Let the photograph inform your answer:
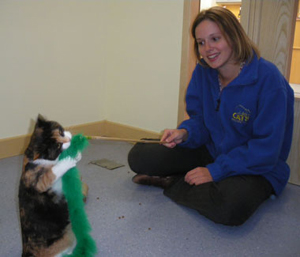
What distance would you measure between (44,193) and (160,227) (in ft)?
1.54

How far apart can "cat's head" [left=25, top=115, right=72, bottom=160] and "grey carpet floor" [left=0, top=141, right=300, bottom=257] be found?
364 millimetres

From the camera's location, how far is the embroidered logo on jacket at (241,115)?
115 cm

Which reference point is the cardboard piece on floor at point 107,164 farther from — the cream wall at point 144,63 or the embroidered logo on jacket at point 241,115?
the embroidered logo on jacket at point 241,115

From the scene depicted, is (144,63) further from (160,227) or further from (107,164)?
(160,227)

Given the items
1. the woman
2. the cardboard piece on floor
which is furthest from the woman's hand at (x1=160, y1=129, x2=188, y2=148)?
the cardboard piece on floor

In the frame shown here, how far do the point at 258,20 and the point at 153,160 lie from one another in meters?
0.77

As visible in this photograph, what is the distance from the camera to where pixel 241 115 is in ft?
3.80

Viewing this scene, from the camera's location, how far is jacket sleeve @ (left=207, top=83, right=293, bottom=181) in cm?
108

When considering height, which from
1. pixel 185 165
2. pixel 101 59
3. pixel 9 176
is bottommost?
pixel 9 176

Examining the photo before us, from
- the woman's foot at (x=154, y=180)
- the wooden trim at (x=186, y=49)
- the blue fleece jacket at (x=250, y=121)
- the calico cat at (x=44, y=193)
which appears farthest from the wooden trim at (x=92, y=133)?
the calico cat at (x=44, y=193)

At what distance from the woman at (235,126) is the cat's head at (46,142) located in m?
0.56

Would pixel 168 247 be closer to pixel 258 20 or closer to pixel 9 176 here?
pixel 9 176

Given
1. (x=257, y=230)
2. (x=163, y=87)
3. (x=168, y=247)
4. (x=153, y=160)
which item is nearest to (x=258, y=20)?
(x=163, y=87)

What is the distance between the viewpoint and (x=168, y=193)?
1264mm
